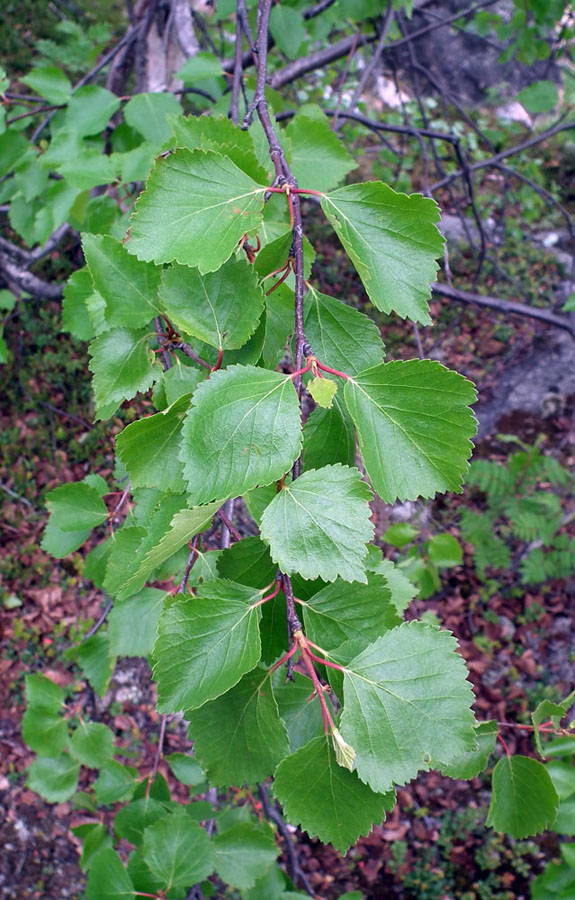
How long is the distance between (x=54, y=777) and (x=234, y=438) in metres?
1.30

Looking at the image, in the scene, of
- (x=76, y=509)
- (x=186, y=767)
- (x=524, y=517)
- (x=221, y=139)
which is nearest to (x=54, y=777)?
(x=186, y=767)

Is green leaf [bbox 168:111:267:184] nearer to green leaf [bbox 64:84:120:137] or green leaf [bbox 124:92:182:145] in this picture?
green leaf [bbox 124:92:182:145]

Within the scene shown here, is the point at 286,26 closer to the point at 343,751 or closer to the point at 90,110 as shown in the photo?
the point at 90,110

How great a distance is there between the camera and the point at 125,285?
0.77 meters

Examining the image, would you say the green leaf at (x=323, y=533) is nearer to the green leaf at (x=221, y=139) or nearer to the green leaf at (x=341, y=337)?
the green leaf at (x=341, y=337)

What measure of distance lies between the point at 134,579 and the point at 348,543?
9.6 inches

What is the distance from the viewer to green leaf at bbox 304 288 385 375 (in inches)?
28.1

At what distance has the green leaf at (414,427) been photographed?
0.61 meters

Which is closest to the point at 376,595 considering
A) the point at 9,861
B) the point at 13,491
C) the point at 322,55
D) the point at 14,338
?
the point at 322,55

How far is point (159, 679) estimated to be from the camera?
623 millimetres

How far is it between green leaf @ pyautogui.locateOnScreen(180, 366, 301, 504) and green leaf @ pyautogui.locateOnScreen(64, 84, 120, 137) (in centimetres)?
127

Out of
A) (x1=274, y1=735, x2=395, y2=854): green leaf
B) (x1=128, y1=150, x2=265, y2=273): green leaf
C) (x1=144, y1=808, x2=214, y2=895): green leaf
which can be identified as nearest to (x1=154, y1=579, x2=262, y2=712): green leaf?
(x1=274, y1=735, x2=395, y2=854): green leaf

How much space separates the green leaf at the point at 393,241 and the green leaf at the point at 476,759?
505 mm

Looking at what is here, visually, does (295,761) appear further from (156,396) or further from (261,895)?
(261,895)
